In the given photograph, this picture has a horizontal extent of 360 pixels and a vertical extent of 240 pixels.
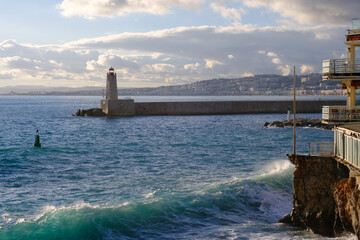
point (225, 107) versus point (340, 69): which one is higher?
point (340, 69)

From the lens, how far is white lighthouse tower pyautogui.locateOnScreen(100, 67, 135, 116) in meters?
70.1

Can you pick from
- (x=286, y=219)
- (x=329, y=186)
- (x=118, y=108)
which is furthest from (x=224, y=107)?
(x=329, y=186)

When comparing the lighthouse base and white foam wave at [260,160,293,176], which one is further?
the lighthouse base

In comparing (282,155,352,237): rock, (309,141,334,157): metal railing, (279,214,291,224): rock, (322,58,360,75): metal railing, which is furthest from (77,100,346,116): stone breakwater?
(282,155,352,237): rock

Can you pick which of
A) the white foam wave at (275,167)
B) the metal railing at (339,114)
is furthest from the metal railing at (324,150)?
the white foam wave at (275,167)

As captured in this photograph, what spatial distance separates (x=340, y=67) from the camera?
716 inches

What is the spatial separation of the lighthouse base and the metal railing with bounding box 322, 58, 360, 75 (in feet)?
179

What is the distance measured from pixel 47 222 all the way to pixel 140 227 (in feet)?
10.4

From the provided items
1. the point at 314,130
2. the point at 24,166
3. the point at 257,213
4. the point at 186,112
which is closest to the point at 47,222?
the point at 257,213

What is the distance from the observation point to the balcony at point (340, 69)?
18062 millimetres

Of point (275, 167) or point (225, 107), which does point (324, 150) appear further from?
point (225, 107)

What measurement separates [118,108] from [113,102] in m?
1.43

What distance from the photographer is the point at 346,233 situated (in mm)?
12602

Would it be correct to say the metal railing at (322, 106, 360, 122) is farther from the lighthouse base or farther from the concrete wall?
the concrete wall
